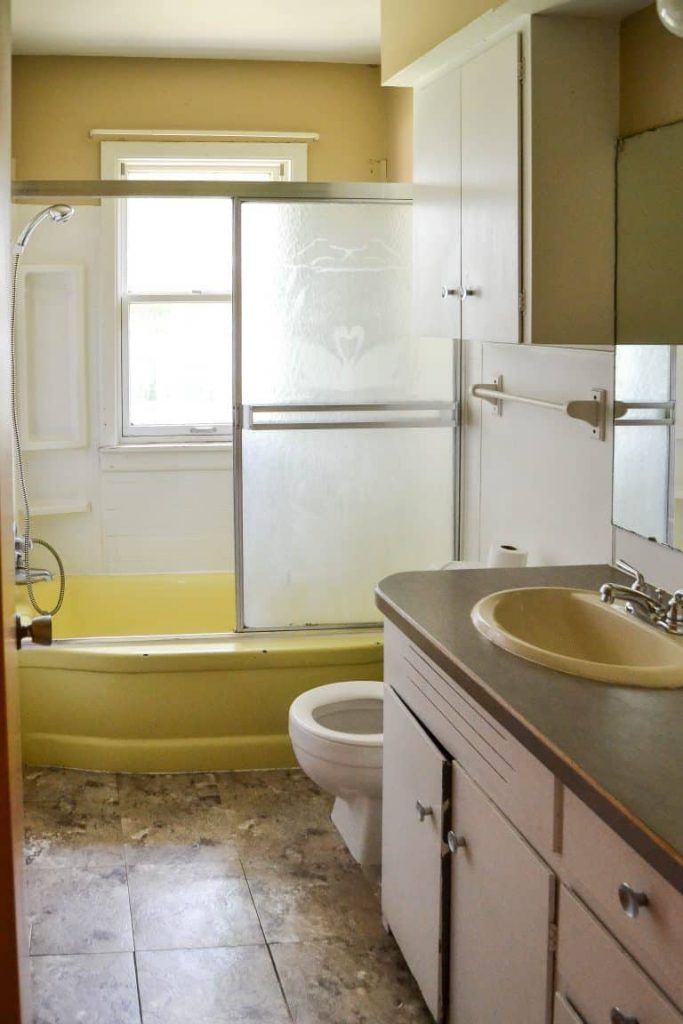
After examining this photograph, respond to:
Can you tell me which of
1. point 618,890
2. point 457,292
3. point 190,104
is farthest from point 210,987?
point 190,104

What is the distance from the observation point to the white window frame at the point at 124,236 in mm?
4840

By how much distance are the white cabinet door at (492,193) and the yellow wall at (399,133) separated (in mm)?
1631

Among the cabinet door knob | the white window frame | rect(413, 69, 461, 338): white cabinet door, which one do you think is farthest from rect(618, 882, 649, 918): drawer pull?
the white window frame

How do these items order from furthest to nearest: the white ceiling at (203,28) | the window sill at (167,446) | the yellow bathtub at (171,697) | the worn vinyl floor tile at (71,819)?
the window sill at (167,446), the white ceiling at (203,28), the yellow bathtub at (171,697), the worn vinyl floor tile at (71,819)

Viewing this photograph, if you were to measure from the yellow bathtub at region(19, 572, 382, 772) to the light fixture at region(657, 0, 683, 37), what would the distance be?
2.33 m

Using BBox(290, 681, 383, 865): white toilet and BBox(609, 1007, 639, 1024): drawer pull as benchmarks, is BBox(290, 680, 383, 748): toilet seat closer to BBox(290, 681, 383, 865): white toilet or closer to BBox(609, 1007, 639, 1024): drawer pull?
BBox(290, 681, 383, 865): white toilet

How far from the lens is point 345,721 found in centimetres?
344

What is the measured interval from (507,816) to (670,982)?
1.78 ft

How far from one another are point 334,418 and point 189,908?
1615 millimetres

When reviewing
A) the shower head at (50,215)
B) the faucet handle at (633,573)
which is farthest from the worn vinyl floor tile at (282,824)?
the shower head at (50,215)

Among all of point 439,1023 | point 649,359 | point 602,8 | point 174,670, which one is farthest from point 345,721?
point 602,8

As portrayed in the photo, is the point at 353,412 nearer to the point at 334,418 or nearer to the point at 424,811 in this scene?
the point at 334,418

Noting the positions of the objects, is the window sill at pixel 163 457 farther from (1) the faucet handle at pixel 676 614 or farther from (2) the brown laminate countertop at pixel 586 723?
(1) the faucet handle at pixel 676 614

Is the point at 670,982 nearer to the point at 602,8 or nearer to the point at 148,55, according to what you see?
the point at 602,8
